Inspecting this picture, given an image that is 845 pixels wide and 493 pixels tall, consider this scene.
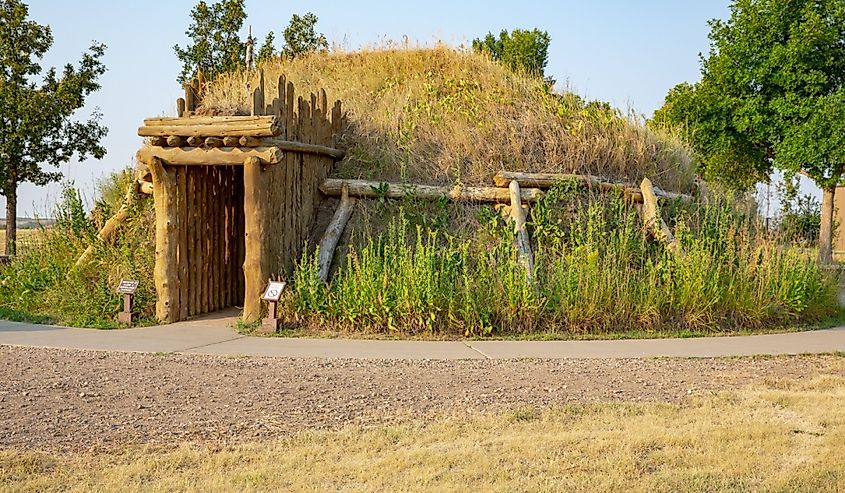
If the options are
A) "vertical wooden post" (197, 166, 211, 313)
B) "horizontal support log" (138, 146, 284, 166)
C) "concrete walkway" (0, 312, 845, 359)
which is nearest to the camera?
"concrete walkway" (0, 312, 845, 359)

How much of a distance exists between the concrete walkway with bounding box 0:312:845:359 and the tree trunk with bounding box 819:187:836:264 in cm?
1370

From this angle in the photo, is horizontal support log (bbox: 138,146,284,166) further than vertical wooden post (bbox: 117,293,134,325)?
No

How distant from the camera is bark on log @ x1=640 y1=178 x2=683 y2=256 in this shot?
37.8 feet

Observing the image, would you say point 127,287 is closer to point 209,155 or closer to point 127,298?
point 127,298

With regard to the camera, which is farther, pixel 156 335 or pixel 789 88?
pixel 789 88

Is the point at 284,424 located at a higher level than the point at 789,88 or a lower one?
lower

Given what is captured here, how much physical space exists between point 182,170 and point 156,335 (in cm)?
227

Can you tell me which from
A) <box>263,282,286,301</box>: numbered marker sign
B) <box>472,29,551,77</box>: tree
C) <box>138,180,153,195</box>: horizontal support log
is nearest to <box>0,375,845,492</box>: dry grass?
<box>263,282,286,301</box>: numbered marker sign

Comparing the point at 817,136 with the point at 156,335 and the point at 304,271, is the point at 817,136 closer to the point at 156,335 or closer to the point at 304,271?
the point at 304,271

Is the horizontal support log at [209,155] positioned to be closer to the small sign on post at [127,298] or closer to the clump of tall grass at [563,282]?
the clump of tall grass at [563,282]

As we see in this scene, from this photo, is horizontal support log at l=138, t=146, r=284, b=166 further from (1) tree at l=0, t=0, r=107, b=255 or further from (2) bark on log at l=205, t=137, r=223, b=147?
(1) tree at l=0, t=0, r=107, b=255

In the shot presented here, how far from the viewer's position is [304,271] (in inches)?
411

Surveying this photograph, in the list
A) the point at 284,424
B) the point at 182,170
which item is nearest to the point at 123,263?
the point at 182,170

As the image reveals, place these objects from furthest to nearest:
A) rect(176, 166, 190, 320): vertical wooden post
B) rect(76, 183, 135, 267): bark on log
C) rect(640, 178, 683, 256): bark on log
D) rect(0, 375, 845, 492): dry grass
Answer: rect(76, 183, 135, 267): bark on log < rect(640, 178, 683, 256): bark on log < rect(176, 166, 190, 320): vertical wooden post < rect(0, 375, 845, 492): dry grass
